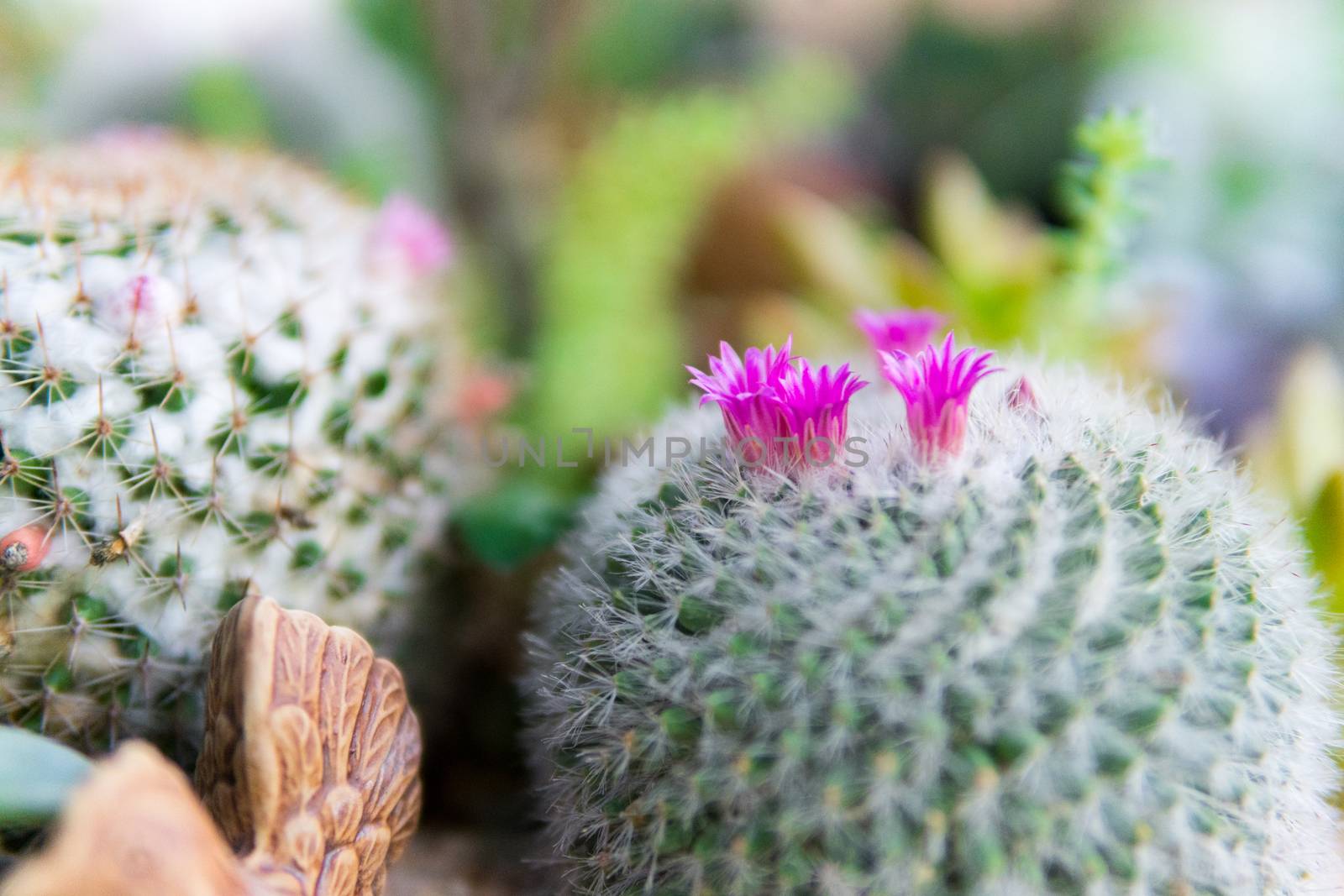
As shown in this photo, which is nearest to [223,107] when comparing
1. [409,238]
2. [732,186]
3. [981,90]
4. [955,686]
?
[409,238]

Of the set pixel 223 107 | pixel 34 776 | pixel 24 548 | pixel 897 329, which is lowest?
pixel 34 776

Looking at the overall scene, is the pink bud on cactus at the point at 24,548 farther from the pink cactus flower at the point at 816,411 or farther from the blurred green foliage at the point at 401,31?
the blurred green foliage at the point at 401,31

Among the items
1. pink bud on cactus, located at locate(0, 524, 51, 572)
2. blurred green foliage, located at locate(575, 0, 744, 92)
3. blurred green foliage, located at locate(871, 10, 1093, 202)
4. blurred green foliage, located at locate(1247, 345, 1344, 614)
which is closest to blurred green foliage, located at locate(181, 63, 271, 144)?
blurred green foliage, located at locate(575, 0, 744, 92)

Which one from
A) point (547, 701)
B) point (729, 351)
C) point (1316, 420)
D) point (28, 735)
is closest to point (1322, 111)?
point (1316, 420)

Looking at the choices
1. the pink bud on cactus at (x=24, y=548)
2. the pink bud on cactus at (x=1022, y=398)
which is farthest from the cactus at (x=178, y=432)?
the pink bud on cactus at (x=1022, y=398)

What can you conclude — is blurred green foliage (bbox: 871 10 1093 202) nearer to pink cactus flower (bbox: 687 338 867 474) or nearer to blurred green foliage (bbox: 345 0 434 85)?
blurred green foliage (bbox: 345 0 434 85)

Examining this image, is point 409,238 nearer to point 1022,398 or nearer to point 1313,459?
point 1022,398

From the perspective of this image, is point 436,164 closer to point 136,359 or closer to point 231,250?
point 231,250
